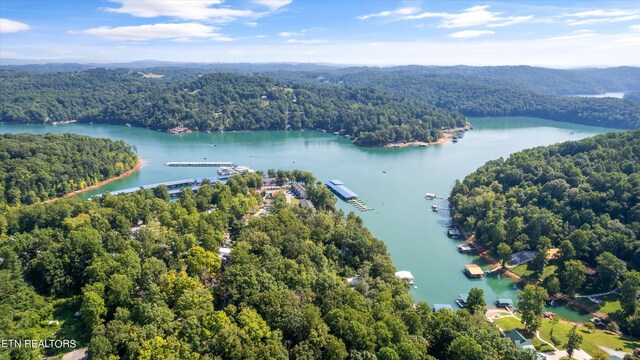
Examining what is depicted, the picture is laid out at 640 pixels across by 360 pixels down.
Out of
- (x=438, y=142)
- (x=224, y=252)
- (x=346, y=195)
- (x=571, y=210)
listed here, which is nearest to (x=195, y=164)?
(x=346, y=195)

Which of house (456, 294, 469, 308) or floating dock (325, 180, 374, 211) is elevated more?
floating dock (325, 180, 374, 211)

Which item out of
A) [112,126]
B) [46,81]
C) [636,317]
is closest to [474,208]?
[636,317]

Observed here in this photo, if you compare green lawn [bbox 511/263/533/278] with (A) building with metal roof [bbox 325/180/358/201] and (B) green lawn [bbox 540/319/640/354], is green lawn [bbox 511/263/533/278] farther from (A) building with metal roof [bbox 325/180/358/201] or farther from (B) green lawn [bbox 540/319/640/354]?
(A) building with metal roof [bbox 325/180/358/201]

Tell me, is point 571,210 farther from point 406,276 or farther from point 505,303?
point 406,276

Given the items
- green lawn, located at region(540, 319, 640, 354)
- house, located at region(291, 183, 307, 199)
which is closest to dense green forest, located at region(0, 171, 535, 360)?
green lawn, located at region(540, 319, 640, 354)

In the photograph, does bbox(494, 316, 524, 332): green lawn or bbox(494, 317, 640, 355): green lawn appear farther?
bbox(494, 316, 524, 332): green lawn

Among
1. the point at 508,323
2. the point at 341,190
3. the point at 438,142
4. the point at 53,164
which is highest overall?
the point at 53,164
